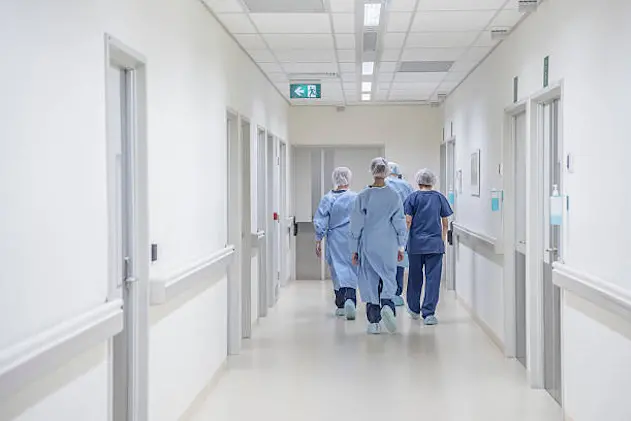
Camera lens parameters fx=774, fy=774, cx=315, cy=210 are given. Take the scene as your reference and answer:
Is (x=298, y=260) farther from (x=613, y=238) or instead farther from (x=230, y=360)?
(x=613, y=238)

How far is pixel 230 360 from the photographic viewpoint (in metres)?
6.55

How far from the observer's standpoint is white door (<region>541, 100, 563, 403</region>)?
17.3ft

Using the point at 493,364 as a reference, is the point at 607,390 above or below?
above

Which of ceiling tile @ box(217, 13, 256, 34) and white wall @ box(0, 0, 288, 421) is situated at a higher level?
ceiling tile @ box(217, 13, 256, 34)

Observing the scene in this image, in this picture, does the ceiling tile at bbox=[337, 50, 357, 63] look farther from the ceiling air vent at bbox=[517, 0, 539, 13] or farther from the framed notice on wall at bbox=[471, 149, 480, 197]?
the ceiling air vent at bbox=[517, 0, 539, 13]

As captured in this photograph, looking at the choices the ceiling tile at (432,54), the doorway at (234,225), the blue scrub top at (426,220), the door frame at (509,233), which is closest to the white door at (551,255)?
the door frame at (509,233)

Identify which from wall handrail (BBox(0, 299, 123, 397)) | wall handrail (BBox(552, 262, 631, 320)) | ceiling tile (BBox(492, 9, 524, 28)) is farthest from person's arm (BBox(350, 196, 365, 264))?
wall handrail (BBox(0, 299, 123, 397))

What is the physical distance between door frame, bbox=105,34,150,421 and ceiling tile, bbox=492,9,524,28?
3038mm

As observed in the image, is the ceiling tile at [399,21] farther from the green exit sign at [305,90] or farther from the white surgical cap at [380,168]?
the green exit sign at [305,90]

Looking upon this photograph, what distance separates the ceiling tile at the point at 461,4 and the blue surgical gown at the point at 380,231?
90.6 inches

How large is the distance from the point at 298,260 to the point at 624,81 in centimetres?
971

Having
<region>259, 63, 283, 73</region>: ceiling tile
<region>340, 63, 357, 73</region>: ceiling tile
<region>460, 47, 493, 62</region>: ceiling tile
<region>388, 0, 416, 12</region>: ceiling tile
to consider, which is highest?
<region>340, 63, 357, 73</region>: ceiling tile

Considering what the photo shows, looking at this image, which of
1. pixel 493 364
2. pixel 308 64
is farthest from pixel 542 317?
pixel 308 64

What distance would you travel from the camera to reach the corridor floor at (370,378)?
4992mm
